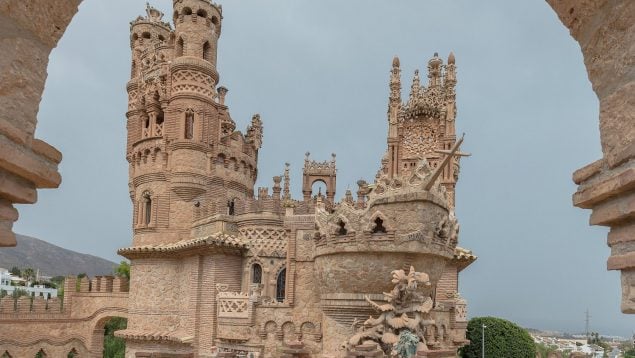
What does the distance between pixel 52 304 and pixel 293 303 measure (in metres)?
14.8

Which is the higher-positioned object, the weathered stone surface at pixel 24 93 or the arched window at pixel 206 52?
the arched window at pixel 206 52

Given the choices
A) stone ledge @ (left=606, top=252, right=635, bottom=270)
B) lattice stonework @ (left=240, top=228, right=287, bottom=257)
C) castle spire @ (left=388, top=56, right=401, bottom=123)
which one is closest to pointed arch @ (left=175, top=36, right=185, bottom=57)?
lattice stonework @ (left=240, top=228, right=287, bottom=257)

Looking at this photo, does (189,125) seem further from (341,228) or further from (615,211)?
(615,211)

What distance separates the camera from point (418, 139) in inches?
1011

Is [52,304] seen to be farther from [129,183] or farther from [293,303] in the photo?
[293,303]

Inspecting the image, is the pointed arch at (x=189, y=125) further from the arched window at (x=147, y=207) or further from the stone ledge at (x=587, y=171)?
the stone ledge at (x=587, y=171)

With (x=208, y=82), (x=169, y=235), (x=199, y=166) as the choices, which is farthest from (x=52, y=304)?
(x=208, y=82)

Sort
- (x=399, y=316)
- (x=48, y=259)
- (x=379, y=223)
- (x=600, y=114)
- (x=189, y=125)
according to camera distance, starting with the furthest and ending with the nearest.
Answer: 1. (x=48, y=259)
2. (x=189, y=125)
3. (x=379, y=223)
4. (x=399, y=316)
5. (x=600, y=114)

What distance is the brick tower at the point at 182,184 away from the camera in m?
20.4

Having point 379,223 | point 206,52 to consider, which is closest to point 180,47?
point 206,52

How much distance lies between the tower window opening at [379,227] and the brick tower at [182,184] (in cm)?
630

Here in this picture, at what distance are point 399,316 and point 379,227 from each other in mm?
2507

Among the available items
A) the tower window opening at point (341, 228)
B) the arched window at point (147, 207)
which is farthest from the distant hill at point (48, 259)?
the tower window opening at point (341, 228)

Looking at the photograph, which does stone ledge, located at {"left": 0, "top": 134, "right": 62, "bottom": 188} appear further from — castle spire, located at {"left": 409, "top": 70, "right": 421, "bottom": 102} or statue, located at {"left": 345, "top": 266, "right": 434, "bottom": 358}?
castle spire, located at {"left": 409, "top": 70, "right": 421, "bottom": 102}
